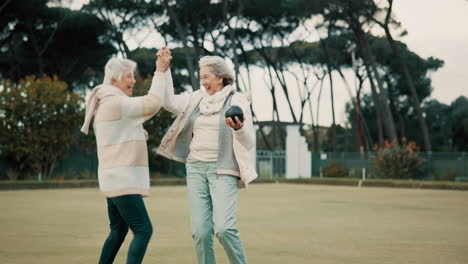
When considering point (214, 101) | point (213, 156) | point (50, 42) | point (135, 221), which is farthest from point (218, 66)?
point (50, 42)

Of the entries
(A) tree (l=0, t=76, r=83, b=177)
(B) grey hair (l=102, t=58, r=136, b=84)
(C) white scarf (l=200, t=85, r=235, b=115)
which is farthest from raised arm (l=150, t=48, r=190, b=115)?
(A) tree (l=0, t=76, r=83, b=177)

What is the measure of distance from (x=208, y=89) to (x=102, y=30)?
105 feet

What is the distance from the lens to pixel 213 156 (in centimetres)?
501

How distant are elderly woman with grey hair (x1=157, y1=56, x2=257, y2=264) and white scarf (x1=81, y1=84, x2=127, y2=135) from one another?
341 millimetres

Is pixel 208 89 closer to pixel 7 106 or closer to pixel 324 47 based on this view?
pixel 7 106

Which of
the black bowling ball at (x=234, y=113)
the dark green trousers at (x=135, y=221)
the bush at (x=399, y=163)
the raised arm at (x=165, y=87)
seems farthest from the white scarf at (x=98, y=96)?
the bush at (x=399, y=163)

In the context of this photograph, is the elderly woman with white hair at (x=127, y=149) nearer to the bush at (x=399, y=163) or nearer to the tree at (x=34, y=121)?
the tree at (x=34, y=121)

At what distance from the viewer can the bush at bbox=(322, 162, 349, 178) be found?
31.7m

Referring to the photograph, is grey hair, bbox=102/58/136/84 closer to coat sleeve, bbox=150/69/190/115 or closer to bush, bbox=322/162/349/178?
coat sleeve, bbox=150/69/190/115

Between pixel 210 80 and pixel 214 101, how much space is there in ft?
0.52

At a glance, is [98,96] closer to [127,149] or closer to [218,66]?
[127,149]

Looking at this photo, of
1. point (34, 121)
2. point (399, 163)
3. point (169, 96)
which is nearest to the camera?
point (169, 96)

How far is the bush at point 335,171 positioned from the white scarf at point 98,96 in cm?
2733

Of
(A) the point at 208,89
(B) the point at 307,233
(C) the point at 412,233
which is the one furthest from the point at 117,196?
(C) the point at 412,233
